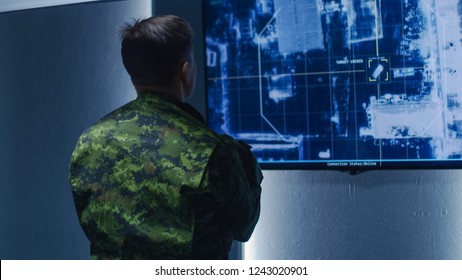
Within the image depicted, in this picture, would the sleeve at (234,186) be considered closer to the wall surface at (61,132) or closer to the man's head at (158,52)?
the man's head at (158,52)

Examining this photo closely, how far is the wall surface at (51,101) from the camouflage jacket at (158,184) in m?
1.02

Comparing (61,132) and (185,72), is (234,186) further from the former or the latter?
(61,132)

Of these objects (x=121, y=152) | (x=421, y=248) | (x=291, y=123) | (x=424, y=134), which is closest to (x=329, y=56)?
(x=291, y=123)

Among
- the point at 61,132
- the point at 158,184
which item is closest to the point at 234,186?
the point at 158,184

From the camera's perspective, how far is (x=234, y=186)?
4.09 feet

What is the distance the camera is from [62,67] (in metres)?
2.29

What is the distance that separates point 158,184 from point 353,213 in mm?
905

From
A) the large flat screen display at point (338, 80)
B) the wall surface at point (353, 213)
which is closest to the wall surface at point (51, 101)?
the wall surface at point (353, 213)

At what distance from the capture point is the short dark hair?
130 centimetres

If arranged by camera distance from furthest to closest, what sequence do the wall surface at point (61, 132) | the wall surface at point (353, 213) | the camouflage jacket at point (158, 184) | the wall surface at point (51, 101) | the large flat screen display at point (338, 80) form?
1. the wall surface at point (51, 101)
2. the wall surface at point (61, 132)
3. the wall surface at point (353, 213)
4. the large flat screen display at point (338, 80)
5. the camouflage jacket at point (158, 184)

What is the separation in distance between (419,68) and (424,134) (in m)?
0.17

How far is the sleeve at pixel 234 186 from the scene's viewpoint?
4.06 feet

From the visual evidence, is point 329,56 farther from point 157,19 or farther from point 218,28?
point 157,19

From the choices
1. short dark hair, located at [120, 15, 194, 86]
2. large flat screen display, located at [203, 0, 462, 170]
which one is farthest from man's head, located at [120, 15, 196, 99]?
large flat screen display, located at [203, 0, 462, 170]
